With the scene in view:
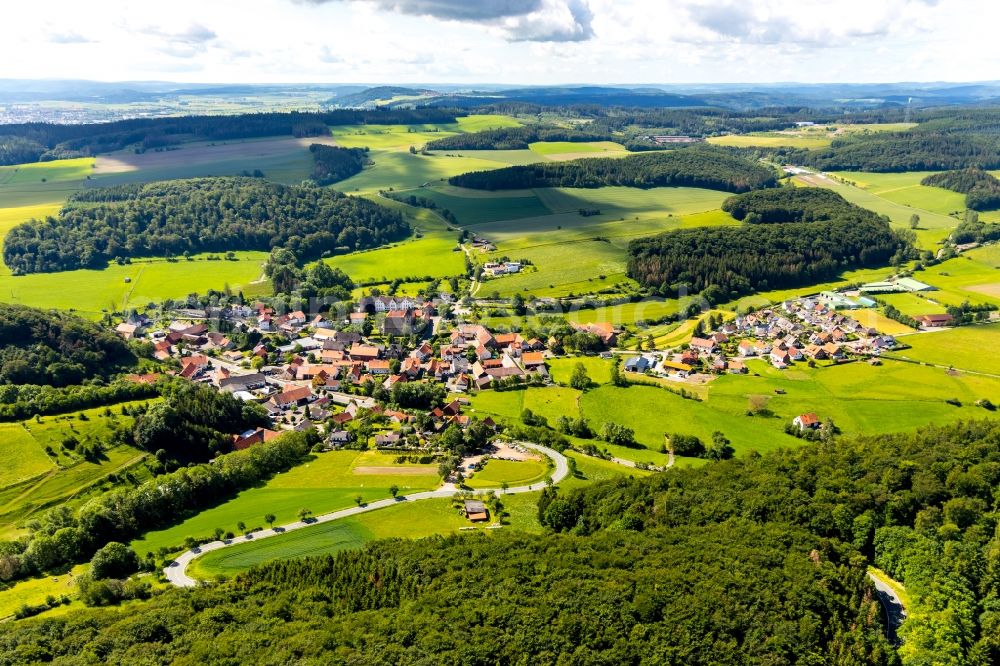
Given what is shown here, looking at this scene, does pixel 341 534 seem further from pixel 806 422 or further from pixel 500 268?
pixel 500 268

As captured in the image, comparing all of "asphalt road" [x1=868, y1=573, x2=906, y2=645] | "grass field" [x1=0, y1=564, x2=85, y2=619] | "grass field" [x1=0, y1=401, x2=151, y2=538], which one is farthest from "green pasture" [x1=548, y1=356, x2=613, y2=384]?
"grass field" [x1=0, y1=564, x2=85, y2=619]

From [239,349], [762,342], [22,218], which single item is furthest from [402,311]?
[22,218]

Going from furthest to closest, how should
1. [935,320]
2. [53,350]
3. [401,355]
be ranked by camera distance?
[935,320] < [401,355] < [53,350]

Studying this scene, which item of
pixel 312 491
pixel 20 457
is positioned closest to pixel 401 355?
pixel 312 491

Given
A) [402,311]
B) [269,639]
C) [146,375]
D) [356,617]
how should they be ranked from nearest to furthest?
[269,639] < [356,617] < [146,375] < [402,311]

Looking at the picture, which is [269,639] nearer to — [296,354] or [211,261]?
[296,354]

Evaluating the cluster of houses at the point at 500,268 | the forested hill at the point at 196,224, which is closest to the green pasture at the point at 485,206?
the forested hill at the point at 196,224
